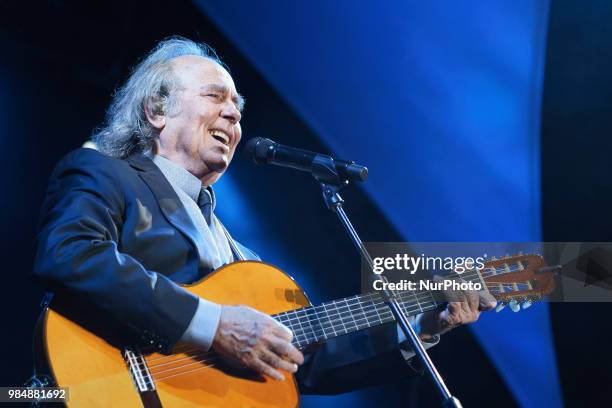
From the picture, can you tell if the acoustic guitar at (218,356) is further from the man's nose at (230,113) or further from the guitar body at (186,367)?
the man's nose at (230,113)

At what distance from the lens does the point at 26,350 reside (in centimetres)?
269

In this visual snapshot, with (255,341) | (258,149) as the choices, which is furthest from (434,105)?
(255,341)

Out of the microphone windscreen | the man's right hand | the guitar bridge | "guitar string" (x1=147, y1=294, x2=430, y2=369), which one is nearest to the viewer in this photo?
the guitar bridge

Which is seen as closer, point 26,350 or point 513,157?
point 26,350

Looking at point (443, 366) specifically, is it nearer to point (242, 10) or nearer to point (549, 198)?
point (549, 198)

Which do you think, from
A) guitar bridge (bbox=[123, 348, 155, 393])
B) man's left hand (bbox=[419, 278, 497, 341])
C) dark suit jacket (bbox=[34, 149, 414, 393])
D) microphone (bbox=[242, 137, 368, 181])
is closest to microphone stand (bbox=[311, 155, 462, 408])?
microphone (bbox=[242, 137, 368, 181])

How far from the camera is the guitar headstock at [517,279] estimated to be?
2.33 m

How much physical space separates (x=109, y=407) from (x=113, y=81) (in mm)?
2162

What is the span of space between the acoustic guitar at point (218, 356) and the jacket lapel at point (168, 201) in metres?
0.19

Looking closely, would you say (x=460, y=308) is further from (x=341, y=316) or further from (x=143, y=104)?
(x=143, y=104)

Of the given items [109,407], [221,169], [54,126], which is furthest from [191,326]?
[54,126]

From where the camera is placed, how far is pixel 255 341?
180cm

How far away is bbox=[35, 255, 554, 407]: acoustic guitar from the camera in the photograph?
1568 millimetres

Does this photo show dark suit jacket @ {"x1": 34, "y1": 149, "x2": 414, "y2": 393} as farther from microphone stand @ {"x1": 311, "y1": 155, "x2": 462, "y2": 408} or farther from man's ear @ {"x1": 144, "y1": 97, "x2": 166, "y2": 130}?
microphone stand @ {"x1": 311, "y1": 155, "x2": 462, "y2": 408}
